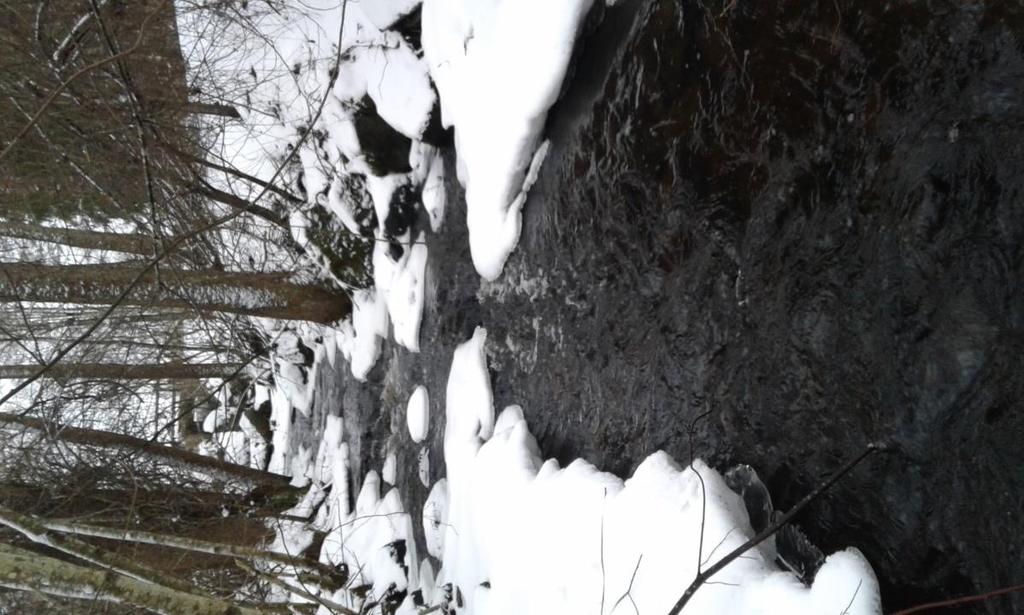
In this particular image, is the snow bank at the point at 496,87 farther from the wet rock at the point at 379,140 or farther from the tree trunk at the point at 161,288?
the tree trunk at the point at 161,288

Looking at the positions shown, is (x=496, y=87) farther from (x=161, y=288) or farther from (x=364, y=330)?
(x=364, y=330)

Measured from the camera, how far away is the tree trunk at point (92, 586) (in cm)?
252

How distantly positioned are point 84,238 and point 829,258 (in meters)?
4.55

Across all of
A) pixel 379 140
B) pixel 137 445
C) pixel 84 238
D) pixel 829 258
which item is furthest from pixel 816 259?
pixel 137 445

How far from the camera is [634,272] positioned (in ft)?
8.37

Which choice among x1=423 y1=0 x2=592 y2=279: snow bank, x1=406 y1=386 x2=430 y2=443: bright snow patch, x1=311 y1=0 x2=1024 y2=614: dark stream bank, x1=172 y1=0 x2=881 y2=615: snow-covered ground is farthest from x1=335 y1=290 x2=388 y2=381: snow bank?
x1=311 y1=0 x2=1024 y2=614: dark stream bank

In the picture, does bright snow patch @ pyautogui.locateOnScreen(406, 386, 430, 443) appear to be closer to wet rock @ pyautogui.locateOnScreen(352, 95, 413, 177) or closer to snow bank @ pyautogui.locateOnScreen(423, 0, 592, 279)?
snow bank @ pyautogui.locateOnScreen(423, 0, 592, 279)

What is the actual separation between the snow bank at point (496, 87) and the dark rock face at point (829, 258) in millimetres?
162

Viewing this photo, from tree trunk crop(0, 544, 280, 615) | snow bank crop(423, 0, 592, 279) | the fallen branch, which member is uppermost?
snow bank crop(423, 0, 592, 279)

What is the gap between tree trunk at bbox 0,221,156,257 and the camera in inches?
178

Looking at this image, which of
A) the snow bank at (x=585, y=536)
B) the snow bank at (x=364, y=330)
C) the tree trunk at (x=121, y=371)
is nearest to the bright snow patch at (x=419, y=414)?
the snow bank at (x=585, y=536)

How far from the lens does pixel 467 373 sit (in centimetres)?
371

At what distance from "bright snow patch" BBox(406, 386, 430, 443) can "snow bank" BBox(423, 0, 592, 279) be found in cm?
126

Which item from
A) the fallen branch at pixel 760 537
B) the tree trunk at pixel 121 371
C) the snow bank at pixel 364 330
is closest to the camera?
the fallen branch at pixel 760 537
